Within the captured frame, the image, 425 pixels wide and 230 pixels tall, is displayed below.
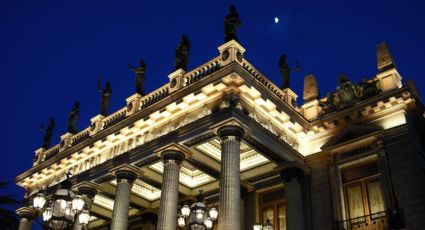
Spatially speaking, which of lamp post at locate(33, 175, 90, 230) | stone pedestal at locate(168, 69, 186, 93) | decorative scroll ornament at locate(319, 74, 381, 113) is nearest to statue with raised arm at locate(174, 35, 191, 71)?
stone pedestal at locate(168, 69, 186, 93)

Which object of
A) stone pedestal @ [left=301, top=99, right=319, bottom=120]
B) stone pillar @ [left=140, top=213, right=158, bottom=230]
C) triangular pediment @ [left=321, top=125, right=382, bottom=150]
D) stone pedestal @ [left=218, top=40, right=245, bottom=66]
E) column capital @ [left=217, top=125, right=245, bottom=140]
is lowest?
stone pillar @ [left=140, top=213, right=158, bottom=230]

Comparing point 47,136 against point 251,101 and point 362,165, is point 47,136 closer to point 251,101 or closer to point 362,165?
point 251,101

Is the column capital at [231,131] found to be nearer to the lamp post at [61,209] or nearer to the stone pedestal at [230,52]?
the stone pedestal at [230,52]

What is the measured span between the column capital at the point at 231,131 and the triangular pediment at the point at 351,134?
5096 mm

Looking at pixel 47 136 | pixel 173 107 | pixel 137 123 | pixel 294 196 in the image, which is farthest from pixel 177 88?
pixel 47 136

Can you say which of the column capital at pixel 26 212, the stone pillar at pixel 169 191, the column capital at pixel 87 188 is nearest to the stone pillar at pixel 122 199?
the column capital at pixel 87 188

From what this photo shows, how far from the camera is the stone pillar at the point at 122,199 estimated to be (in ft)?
75.1

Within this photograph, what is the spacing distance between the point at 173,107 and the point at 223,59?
3.34 meters

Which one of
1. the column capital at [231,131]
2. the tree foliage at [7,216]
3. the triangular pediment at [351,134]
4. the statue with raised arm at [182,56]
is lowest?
the tree foliage at [7,216]

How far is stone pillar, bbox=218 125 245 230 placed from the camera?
18.6m

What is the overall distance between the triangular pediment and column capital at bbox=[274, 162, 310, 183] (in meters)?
1.38

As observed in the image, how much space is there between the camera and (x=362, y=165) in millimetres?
22578

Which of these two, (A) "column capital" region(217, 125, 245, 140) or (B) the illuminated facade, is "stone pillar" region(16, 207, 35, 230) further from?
(A) "column capital" region(217, 125, 245, 140)

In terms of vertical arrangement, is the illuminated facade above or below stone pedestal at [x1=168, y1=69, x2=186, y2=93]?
below
